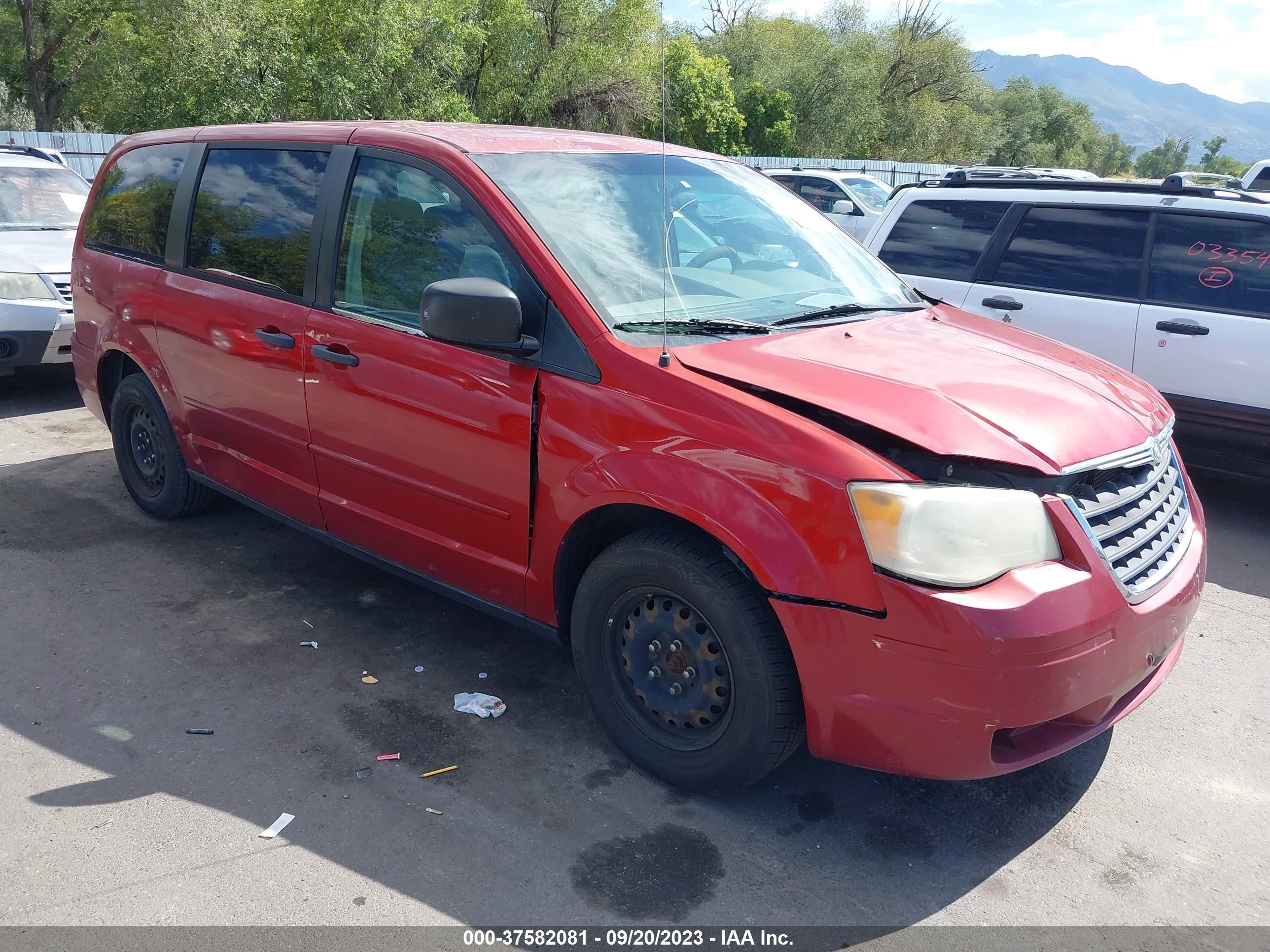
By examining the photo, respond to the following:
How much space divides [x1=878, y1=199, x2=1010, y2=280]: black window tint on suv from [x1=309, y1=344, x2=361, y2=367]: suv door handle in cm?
429

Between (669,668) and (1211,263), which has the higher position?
(1211,263)

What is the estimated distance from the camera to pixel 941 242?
6.70 meters

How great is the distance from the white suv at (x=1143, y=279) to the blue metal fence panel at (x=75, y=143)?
18.6m

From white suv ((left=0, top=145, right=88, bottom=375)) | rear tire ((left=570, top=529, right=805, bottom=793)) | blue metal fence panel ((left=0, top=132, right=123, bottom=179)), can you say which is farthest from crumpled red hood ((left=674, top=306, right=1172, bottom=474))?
blue metal fence panel ((left=0, top=132, right=123, bottom=179))

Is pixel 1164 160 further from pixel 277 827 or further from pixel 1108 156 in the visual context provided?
pixel 277 827

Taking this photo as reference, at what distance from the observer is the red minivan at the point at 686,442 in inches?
101

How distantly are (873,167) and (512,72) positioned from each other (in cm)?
1247

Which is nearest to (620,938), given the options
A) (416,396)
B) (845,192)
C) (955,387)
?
(955,387)

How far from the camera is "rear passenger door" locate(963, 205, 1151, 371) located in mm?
5898

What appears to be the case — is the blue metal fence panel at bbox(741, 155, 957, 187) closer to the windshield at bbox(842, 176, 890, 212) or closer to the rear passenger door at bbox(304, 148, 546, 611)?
the windshield at bbox(842, 176, 890, 212)

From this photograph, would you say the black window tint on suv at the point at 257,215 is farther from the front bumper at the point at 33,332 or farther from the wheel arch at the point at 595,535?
the front bumper at the point at 33,332

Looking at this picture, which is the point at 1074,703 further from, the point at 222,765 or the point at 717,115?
the point at 717,115

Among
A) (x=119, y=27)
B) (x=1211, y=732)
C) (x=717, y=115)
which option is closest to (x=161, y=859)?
(x=1211, y=732)

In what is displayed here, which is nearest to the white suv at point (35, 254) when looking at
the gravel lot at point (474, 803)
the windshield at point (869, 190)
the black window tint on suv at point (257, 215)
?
the black window tint on suv at point (257, 215)
